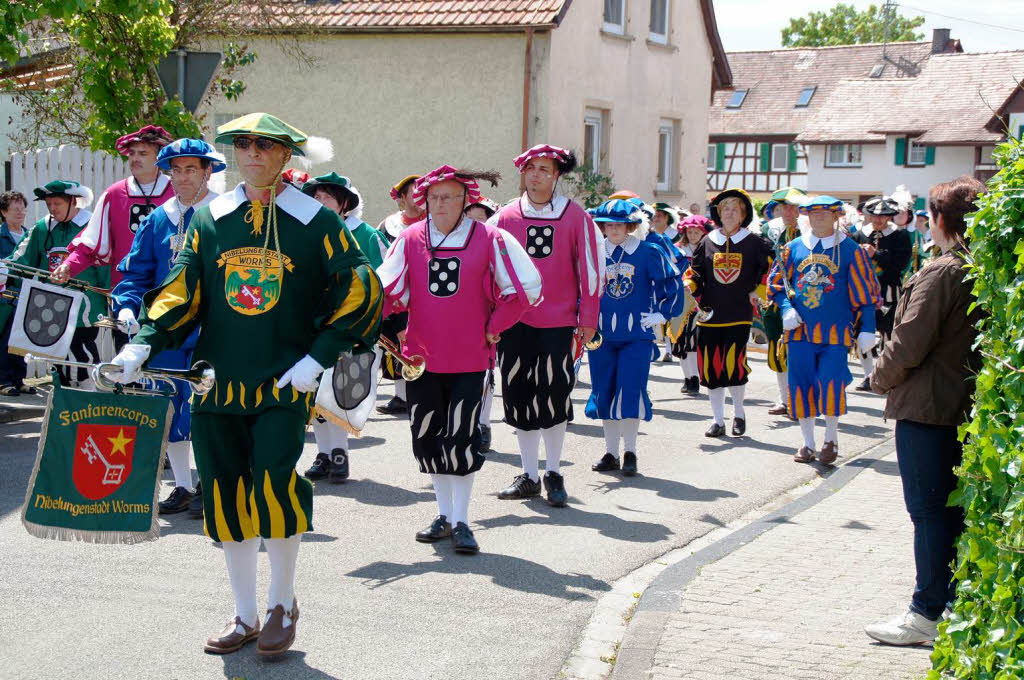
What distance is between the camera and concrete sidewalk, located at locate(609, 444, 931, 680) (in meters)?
5.14

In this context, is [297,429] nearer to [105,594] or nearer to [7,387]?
[105,594]

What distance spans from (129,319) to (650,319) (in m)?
4.11

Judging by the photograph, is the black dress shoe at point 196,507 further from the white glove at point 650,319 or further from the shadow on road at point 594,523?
the white glove at point 650,319

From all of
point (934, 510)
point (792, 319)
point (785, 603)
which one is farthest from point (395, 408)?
point (934, 510)

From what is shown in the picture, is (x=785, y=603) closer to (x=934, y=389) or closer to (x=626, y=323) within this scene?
(x=934, y=389)

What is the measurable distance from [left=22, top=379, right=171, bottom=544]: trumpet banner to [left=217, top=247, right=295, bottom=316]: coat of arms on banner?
0.50m

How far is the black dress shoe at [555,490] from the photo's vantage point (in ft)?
27.0

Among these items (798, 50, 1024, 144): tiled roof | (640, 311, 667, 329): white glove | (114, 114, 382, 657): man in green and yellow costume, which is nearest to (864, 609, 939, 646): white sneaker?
(114, 114, 382, 657): man in green and yellow costume

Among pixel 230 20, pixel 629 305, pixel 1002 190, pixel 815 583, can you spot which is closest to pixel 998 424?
pixel 1002 190

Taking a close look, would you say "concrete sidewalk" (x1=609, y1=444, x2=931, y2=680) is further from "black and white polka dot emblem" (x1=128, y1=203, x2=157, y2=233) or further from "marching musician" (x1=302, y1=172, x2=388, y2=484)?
"black and white polka dot emblem" (x1=128, y1=203, x2=157, y2=233)

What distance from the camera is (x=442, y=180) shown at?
6949 millimetres

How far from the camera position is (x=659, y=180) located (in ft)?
99.5

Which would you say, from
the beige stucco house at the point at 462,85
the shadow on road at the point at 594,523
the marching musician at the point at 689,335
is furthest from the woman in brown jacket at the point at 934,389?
the beige stucco house at the point at 462,85

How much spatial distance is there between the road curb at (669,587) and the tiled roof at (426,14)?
53.6 feet
